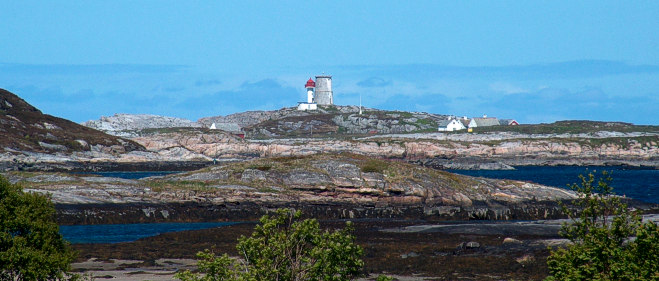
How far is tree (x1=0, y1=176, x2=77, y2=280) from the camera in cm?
2050

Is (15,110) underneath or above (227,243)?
above

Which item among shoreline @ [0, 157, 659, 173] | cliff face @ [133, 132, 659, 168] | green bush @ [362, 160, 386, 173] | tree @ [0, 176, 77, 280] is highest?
cliff face @ [133, 132, 659, 168]

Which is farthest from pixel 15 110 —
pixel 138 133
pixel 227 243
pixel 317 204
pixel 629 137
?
pixel 629 137

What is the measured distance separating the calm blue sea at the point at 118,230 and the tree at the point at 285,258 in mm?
29808

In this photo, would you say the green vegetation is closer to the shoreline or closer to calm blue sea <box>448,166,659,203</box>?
calm blue sea <box>448,166,659,203</box>

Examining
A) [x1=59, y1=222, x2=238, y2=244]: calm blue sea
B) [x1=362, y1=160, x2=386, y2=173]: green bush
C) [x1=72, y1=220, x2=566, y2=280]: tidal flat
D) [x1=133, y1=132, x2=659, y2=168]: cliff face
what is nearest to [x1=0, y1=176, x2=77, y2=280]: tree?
[x1=72, y1=220, x2=566, y2=280]: tidal flat

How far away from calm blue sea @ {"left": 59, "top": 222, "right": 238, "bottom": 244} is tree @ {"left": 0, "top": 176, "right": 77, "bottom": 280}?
20780 millimetres

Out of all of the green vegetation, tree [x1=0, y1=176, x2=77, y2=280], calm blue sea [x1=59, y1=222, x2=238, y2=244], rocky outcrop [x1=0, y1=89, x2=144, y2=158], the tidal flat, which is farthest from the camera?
rocky outcrop [x1=0, y1=89, x2=144, y2=158]

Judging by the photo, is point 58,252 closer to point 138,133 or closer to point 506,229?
point 506,229

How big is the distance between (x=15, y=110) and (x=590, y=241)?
447 ft

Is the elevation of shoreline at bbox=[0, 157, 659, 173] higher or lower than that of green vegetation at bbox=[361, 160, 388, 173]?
higher

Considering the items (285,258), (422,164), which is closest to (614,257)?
(285,258)

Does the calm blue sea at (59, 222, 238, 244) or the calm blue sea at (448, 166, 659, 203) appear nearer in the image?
the calm blue sea at (59, 222, 238, 244)

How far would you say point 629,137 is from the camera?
162 metres
